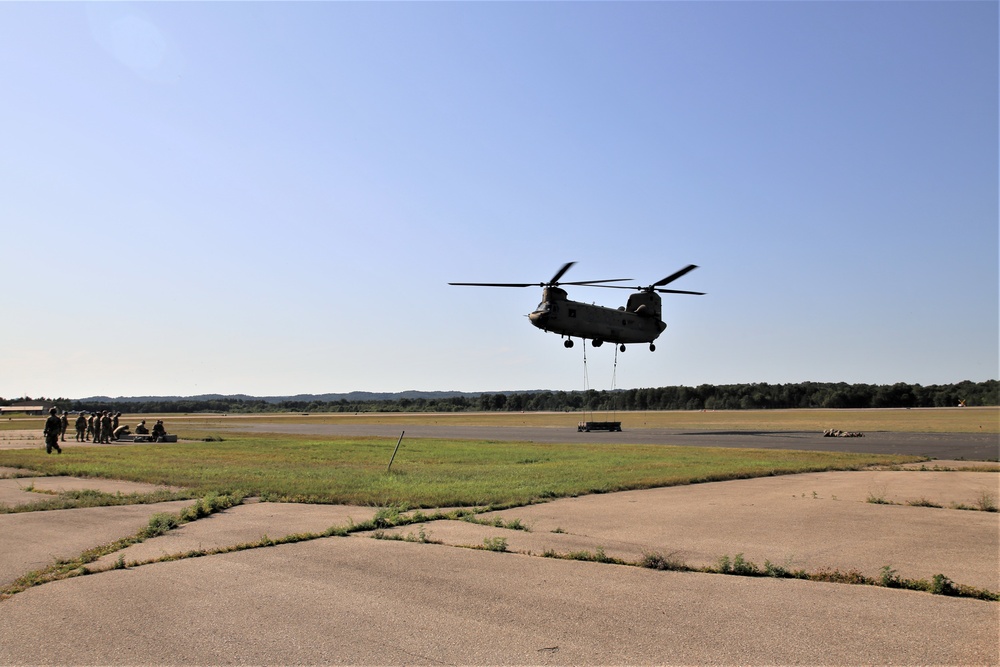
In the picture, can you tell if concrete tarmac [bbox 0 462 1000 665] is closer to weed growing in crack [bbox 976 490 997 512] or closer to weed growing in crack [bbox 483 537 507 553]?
weed growing in crack [bbox 483 537 507 553]

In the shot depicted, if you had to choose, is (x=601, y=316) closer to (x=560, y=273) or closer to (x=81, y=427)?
(x=560, y=273)

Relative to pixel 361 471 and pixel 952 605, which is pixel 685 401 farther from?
pixel 952 605

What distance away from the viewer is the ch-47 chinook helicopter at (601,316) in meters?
48.1

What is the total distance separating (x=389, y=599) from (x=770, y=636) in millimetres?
3682

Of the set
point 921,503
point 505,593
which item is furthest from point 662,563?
point 921,503

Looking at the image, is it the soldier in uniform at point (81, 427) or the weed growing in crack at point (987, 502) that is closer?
the weed growing in crack at point (987, 502)

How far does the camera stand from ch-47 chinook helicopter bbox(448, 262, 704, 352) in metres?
48.1

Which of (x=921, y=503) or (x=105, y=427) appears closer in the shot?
(x=921, y=503)

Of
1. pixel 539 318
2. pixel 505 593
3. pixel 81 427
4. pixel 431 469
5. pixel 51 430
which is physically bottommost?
pixel 431 469

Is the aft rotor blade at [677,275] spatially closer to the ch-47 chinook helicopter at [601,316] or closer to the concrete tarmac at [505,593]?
the ch-47 chinook helicopter at [601,316]

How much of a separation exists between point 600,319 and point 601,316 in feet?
0.80

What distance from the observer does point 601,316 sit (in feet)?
167

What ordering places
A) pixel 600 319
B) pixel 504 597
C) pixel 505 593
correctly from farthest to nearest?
pixel 600 319, pixel 505 593, pixel 504 597

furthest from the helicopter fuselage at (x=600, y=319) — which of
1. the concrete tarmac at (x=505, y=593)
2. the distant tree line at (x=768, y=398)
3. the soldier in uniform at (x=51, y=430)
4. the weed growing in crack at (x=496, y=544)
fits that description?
the distant tree line at (x=768, y=398)
